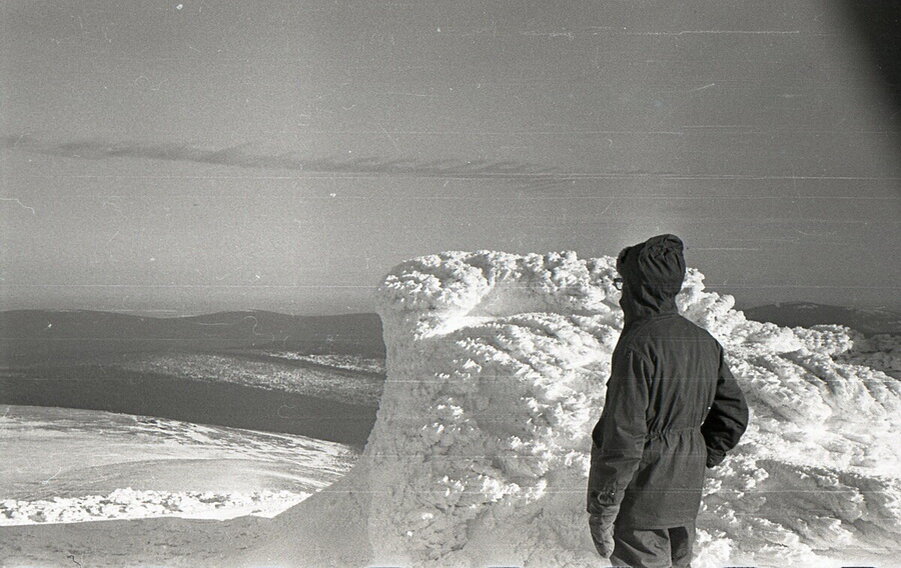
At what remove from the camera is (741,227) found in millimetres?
2396

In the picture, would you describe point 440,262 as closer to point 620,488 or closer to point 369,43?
point 369,43

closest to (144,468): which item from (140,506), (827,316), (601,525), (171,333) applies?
(140,506)

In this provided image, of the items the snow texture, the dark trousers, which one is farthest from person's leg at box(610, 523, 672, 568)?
the snow texture

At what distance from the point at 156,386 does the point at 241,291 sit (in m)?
0.39

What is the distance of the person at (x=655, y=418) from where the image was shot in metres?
1.43

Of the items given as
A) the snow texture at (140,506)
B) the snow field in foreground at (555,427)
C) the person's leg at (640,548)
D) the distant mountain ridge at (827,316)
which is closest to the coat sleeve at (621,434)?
the person's leg at (640,548)

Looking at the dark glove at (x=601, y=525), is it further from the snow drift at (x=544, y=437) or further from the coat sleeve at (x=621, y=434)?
the snow drift at (x=544, y=437)

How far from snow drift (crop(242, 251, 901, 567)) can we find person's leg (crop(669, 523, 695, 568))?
522 mm

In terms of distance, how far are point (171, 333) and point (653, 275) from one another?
1530mm

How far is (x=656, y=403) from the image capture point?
1470 millimetres

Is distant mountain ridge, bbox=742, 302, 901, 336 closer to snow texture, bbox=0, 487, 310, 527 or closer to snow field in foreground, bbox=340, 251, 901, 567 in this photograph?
snow field in foreground, bbox=340, 251, 901, 567

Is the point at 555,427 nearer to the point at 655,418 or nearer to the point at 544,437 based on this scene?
the point at 544,437

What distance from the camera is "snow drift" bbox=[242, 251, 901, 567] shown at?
2.12 meters

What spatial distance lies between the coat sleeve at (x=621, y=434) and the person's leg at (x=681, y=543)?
25 centimetres
